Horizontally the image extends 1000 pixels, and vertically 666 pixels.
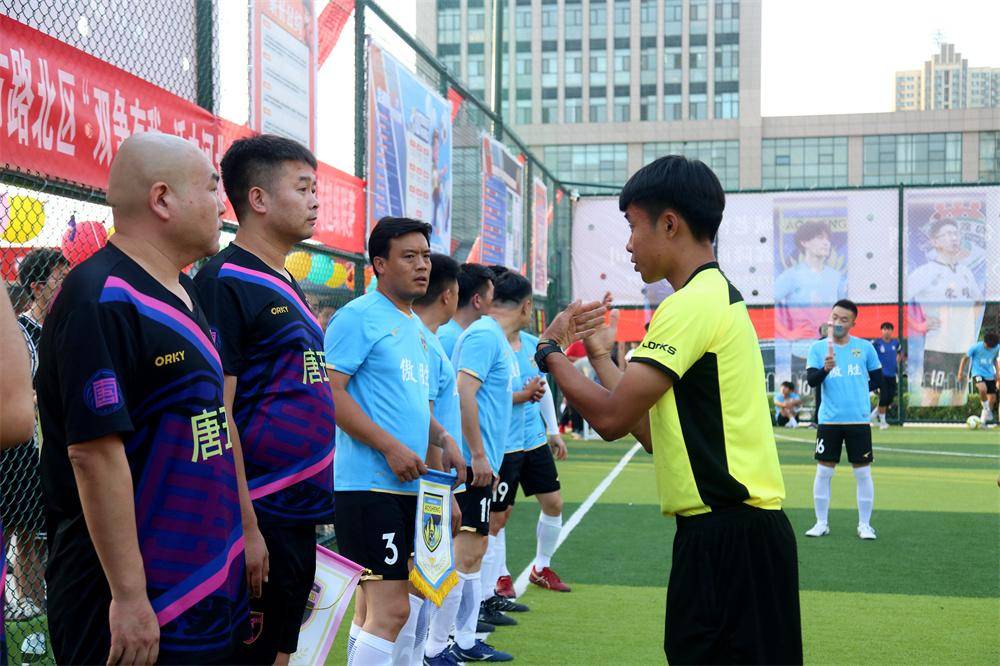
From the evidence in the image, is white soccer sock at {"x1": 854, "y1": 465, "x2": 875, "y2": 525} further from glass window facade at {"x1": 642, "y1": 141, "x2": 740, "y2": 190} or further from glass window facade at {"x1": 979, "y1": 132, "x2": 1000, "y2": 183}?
glass window facade at {"x1": 979, "y1": 132, "x2": 1000, "y2": 183}

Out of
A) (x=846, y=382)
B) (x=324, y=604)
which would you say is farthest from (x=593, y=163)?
(x=324, y=604)

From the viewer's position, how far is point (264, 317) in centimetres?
344

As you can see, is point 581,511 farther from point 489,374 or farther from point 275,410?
point 275,410

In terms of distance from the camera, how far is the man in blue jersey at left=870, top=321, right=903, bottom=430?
22469 mm

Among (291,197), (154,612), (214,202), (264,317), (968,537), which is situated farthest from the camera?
(968,537)

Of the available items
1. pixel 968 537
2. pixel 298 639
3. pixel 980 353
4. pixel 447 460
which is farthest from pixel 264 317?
pixel 980 353

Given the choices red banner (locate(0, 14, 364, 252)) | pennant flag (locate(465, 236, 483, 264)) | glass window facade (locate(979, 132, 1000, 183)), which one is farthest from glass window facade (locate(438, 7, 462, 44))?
red banner (locate(0, 14, 364, 252))

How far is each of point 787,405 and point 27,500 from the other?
2072cm

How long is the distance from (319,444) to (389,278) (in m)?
1.41

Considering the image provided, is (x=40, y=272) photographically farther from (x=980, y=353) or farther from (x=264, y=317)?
(x=980, y=353)

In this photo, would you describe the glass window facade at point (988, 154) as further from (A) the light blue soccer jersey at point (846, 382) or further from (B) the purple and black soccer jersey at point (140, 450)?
(B) the purple and black soccer jersey at point (140, 450)

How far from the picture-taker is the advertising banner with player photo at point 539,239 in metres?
19.1

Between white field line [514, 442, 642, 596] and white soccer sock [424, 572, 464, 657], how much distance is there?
1.77 metres

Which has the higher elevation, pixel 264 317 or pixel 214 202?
pixel 214 202
